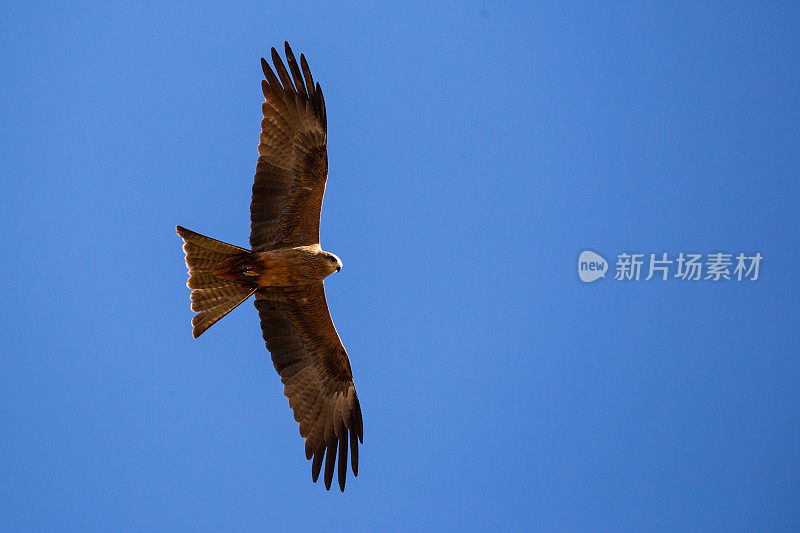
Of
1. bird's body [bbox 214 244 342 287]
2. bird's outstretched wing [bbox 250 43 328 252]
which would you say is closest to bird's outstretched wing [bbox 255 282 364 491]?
bird's body [bbox 214 244 342 287]

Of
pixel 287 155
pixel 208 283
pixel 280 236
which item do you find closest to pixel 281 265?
pixel 280 236

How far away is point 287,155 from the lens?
32.3 ft

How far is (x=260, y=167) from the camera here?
9.79m

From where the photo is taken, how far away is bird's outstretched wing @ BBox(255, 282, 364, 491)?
10344mm

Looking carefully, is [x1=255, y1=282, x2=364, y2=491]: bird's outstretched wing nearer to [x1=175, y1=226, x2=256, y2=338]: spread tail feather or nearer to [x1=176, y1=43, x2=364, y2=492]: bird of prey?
[x1=176, y1=43, x2=364, y2=492]: bird of prey

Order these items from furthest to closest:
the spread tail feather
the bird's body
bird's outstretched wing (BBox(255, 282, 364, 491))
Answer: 1. bird's outstretched wing (BBox(255, 282, 364, 491))
2. the bird's body
3. the spread tail feather

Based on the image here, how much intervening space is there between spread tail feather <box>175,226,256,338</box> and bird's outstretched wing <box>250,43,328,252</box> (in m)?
0.41

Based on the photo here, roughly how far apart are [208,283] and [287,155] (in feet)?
4.51

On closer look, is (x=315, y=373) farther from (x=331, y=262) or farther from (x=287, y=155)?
(x=287, y=155)

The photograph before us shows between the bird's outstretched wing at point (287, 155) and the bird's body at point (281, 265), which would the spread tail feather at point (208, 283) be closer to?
the bird's body at point (281, 265)

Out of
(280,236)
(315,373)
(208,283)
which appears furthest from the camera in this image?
(315,373)

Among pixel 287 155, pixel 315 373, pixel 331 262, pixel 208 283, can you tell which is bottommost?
pixel 315 373

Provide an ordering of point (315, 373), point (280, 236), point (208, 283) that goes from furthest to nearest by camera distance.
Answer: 1. point (315, 373)
2. point (280, 236)
3. point (208, 283)

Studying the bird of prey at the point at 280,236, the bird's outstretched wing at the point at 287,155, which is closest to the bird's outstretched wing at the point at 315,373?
the bird of prey at the point at 280,236
